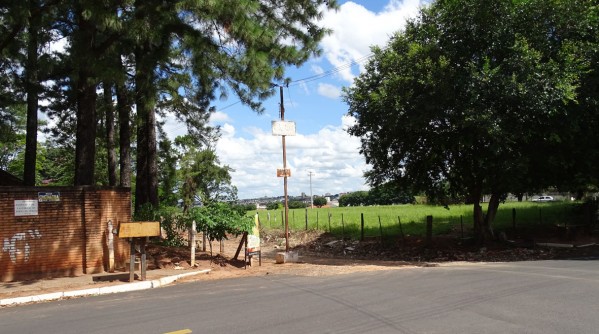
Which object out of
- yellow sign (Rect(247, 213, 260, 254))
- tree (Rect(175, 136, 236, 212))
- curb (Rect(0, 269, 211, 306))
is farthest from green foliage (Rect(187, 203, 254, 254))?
tree (Rect(175, 136, 236, 212))

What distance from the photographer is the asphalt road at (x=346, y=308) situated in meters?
6.94

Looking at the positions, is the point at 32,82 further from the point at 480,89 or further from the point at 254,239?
the point at 480,89

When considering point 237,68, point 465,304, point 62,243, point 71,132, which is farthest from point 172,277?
point 71,132

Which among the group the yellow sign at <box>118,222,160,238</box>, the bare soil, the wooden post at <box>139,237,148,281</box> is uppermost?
the yellow sign at <box>118,222,160,238</box>

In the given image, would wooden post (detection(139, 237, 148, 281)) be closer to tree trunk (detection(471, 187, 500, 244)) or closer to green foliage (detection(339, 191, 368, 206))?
tree trunk (detection(471, 187, 500, 244))

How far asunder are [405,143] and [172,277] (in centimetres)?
1198

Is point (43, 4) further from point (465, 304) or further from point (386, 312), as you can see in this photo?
point (465, 304)

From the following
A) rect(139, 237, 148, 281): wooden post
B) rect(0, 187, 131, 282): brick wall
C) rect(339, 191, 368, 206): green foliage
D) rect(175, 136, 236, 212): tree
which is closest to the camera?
rect(139, 237, 148, 281): wooden post

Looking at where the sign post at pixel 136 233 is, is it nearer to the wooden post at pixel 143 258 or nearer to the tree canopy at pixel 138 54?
the wooden post at pixel 143 258

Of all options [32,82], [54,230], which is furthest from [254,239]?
[32,82]

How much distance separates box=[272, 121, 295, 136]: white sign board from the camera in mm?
16312

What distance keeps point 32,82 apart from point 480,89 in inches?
600

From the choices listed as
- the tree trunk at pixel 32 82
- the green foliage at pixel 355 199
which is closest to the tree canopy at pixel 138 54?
the tree trunk at pixel 32 82

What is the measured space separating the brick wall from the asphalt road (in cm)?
300
